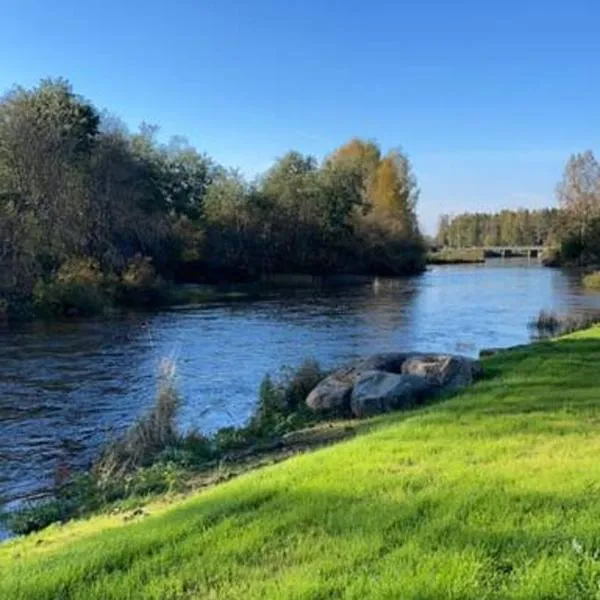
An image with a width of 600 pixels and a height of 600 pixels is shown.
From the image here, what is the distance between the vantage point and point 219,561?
471 cm

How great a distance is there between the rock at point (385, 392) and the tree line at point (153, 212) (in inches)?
993

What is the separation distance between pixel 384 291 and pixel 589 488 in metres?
46.5

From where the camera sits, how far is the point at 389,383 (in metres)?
12.6

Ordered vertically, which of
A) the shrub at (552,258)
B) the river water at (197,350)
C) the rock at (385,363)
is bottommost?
the river water at (197,350)

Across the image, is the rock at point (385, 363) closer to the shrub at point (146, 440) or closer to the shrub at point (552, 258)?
the shrub at point (146, 440)

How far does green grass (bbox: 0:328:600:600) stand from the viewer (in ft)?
13.6

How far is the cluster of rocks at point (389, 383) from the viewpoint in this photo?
12.2 metres

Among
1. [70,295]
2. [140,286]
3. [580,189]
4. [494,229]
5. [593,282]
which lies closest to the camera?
[70,295]

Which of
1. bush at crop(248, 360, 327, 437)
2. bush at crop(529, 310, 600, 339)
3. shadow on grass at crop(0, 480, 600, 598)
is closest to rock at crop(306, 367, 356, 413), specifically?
bush at crop(248, 360, 327, 437)

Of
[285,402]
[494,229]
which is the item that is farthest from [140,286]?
[494,229]

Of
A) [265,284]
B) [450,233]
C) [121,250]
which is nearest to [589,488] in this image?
[121,250]

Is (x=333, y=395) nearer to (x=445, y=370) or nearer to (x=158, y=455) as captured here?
(x=445, y=370)

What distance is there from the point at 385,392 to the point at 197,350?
12915 mm

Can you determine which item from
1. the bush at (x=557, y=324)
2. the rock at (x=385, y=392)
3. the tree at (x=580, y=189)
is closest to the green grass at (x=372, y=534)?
the rock at (x=385, y=392)
